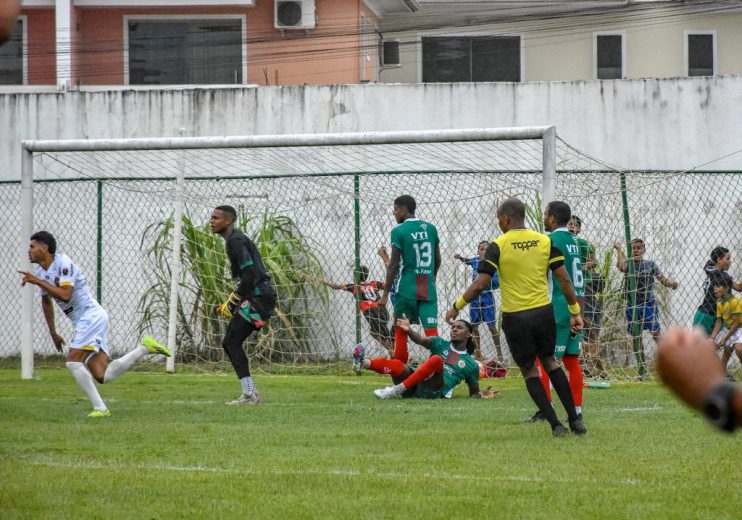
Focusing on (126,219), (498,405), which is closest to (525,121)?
(126,219)

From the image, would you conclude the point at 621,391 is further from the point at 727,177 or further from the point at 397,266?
the point at 727,177

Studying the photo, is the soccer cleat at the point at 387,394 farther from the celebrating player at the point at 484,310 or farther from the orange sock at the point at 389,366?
the celebrating player at the point at 484,310

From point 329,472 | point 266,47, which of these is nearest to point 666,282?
point 329,472

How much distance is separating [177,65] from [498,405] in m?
16.4

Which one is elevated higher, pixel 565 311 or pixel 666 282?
pixel 666 282

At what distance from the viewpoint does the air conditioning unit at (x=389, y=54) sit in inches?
1088

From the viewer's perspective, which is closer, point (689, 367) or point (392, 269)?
point (689, 367)

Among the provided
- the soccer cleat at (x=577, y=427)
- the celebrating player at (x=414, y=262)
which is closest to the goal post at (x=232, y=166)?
the celebrating player at (x=414, y=262)

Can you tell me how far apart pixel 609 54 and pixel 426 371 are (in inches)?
735

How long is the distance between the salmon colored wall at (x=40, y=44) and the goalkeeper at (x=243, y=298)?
50.3 ft

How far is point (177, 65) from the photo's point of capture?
26.5 metres

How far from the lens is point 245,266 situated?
12062mm

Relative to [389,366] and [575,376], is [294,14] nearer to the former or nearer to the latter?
[389,366]

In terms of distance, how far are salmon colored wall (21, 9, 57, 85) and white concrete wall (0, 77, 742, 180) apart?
670cm
